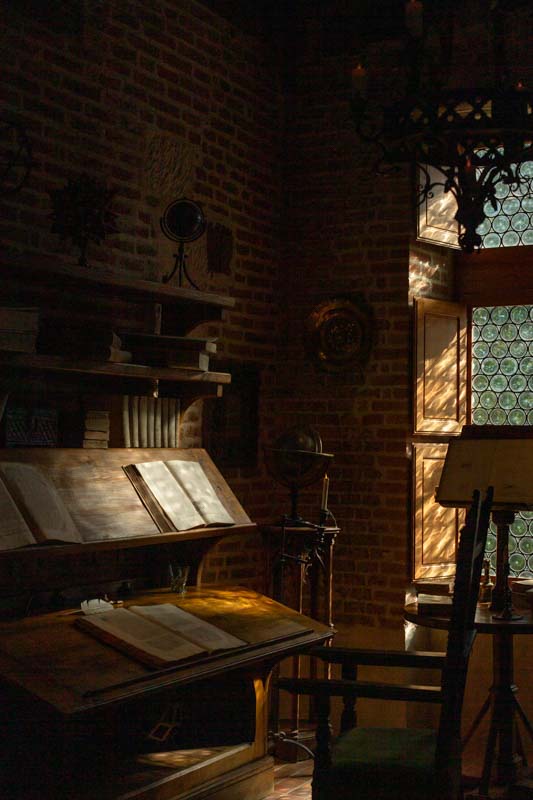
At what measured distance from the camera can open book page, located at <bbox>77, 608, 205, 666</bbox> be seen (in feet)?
11.4

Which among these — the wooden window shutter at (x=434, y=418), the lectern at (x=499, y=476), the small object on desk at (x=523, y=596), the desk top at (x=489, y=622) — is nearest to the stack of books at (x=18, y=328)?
the lectern at (x=499, y=476)

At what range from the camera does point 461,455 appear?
4.64 m

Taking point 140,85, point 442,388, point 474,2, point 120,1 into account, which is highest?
point 474,2

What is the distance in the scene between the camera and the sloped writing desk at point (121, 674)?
3264 mm

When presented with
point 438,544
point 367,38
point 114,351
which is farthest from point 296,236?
point 114,351

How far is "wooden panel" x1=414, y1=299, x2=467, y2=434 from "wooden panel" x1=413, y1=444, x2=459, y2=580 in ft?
0.56

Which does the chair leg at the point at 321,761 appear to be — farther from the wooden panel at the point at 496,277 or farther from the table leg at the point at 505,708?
the wooden panel at the point at 496,277

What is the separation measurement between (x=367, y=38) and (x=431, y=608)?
3.38m

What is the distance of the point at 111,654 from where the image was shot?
3.45 m

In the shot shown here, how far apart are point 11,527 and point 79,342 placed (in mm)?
834

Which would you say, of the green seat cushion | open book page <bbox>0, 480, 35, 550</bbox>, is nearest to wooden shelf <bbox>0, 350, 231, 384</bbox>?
open book page <bbox>0, 480, 35, 550</bbox>

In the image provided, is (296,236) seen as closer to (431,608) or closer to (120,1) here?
(120,1)

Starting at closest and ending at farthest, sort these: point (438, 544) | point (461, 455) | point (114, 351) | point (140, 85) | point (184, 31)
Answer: point (114, 351)
point (461, 455)
point (140, 85)
point (184, 31)
point (438, 544)

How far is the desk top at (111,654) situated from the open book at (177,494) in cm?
35
